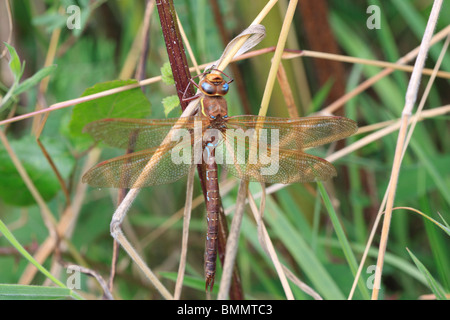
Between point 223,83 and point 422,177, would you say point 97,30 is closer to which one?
point 223,83

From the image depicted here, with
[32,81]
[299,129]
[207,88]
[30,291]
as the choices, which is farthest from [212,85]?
[30,291]

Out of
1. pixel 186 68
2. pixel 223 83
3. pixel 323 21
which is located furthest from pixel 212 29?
pixel 186 68

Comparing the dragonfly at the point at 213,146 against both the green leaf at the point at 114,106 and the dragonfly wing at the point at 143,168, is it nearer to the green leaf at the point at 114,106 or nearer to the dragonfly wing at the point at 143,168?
the dragonfly wing at the point at 143,168

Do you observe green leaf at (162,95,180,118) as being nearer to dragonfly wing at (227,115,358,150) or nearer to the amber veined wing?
the amber veined wing

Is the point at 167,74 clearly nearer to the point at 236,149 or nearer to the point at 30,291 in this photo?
the point at 236,149
